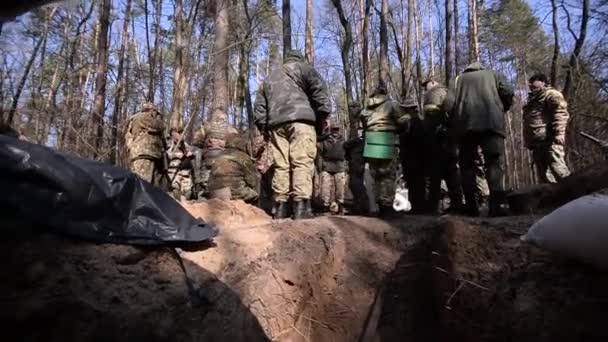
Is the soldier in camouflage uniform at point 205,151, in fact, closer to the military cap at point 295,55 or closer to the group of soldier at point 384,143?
the group of soldier at point 384,143

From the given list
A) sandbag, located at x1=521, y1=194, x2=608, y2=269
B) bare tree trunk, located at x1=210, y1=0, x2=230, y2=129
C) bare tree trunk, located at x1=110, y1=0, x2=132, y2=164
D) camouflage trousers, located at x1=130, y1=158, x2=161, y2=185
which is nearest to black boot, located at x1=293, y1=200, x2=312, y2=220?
sandbag, located at x1=521, y1=194, x2=608, y2=269

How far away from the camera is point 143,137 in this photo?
6715mm

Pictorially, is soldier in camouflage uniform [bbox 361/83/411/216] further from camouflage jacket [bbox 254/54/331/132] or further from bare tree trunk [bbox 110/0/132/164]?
bare tree trunk [bbox 110/0/132/164]

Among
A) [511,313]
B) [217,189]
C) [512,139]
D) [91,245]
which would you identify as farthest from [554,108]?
[512,139]

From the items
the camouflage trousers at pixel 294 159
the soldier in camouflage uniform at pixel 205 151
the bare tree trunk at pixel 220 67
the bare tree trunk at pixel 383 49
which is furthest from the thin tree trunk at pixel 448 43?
the camouflage trousers at pixel 294 159

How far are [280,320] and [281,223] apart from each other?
957 mm

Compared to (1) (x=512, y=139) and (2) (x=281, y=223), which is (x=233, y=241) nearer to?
(2) (x=281, y=223)

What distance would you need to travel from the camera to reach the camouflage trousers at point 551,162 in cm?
603

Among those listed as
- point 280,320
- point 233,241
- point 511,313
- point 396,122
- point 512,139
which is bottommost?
point 280,320

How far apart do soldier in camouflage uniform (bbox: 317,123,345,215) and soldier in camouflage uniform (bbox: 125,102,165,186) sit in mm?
2795

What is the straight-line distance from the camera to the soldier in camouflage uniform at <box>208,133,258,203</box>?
5977 mm

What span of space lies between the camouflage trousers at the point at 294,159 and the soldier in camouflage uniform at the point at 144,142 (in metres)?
2.63

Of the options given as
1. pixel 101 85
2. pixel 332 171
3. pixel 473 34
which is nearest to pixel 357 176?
pixel 332 171

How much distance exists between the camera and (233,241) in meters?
3.84
